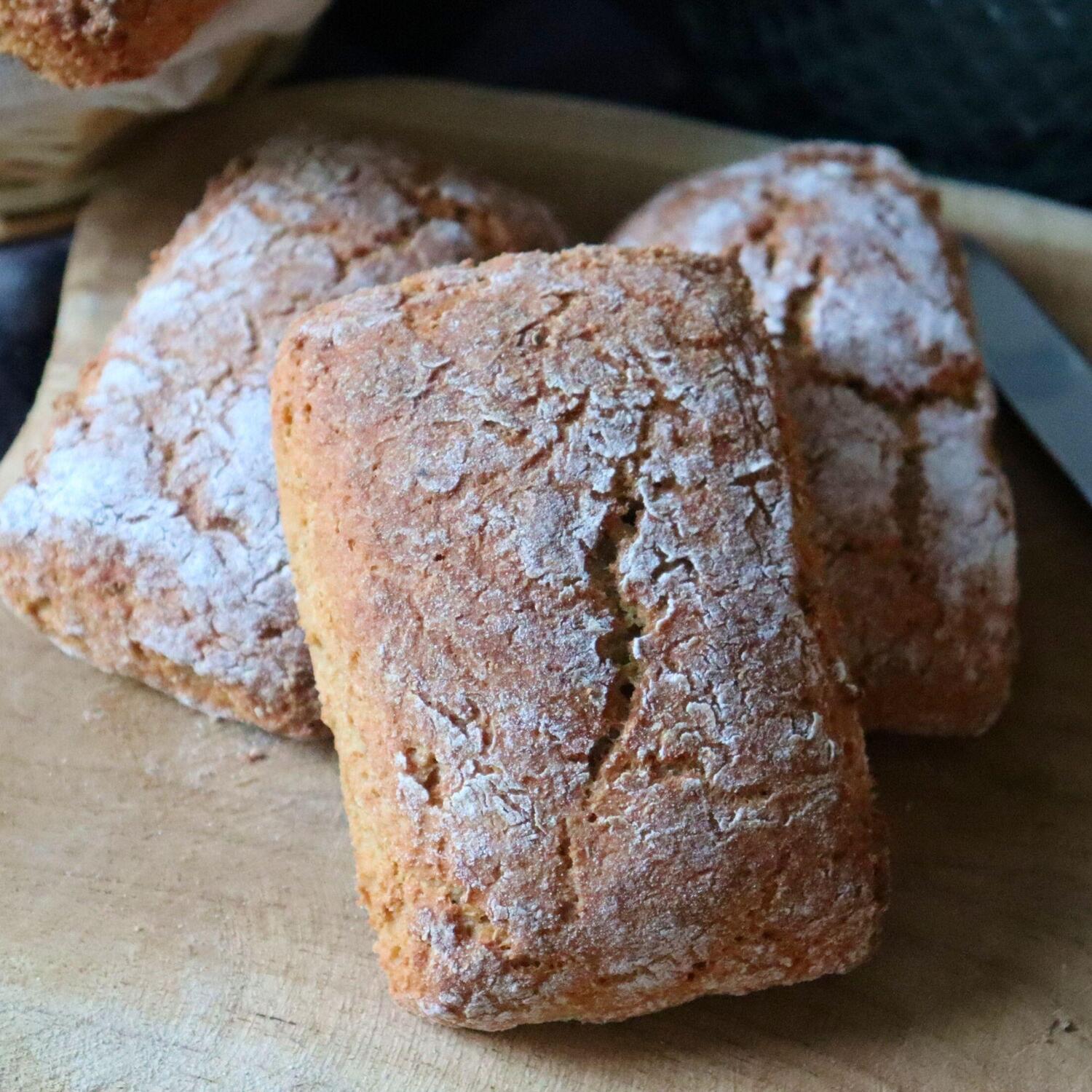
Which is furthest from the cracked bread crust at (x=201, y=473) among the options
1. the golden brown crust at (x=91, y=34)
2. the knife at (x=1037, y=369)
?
the knife at (x=1037, y=369)

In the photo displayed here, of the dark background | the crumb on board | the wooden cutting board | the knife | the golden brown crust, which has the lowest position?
the crumb on board

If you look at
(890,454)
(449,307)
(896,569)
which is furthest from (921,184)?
(449,307)

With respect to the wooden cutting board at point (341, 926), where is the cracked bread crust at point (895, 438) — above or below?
above

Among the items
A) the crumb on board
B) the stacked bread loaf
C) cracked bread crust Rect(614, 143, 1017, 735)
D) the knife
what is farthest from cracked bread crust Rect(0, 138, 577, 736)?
the crumb on board

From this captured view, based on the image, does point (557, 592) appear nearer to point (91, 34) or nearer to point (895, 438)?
point (895, 438)

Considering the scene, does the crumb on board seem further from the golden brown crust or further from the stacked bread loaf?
the golden brown crust

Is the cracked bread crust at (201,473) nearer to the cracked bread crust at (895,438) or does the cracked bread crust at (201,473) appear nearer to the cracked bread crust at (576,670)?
the cracked bread crust at (576,670)

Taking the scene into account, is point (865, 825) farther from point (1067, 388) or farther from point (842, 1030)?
point (1067, 388)
